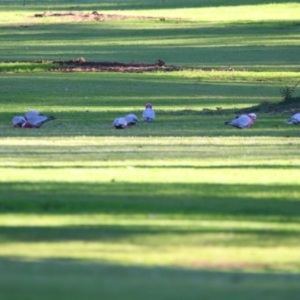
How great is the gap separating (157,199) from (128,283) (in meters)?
4.41

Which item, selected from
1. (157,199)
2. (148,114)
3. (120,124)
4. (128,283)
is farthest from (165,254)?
(148,114)

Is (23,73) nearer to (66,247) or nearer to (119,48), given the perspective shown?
(119,48)

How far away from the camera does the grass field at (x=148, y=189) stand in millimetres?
8992

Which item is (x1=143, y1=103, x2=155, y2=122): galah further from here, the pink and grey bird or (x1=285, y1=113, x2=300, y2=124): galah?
(x1=285, y1=113, x2=300, y2=124): galah

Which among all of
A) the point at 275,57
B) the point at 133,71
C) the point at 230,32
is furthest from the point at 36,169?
the point at 230,32

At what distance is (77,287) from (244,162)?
8.73 m

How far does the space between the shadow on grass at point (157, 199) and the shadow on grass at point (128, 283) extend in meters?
2.89

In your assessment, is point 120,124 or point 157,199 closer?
point 157,199

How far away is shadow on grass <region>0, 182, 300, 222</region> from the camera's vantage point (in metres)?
12.4

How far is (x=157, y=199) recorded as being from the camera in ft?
42.8

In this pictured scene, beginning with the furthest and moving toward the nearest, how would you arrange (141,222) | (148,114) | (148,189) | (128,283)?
(148,114) < (148,189) < (141,222) < (128,283)

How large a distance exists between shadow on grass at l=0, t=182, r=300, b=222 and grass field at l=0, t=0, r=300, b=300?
15mm

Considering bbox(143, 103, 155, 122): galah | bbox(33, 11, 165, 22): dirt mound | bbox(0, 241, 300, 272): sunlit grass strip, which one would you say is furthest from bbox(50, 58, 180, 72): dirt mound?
bbox(33, 11, 165, 22): dirt mound

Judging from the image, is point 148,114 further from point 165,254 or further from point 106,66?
point 106,66
